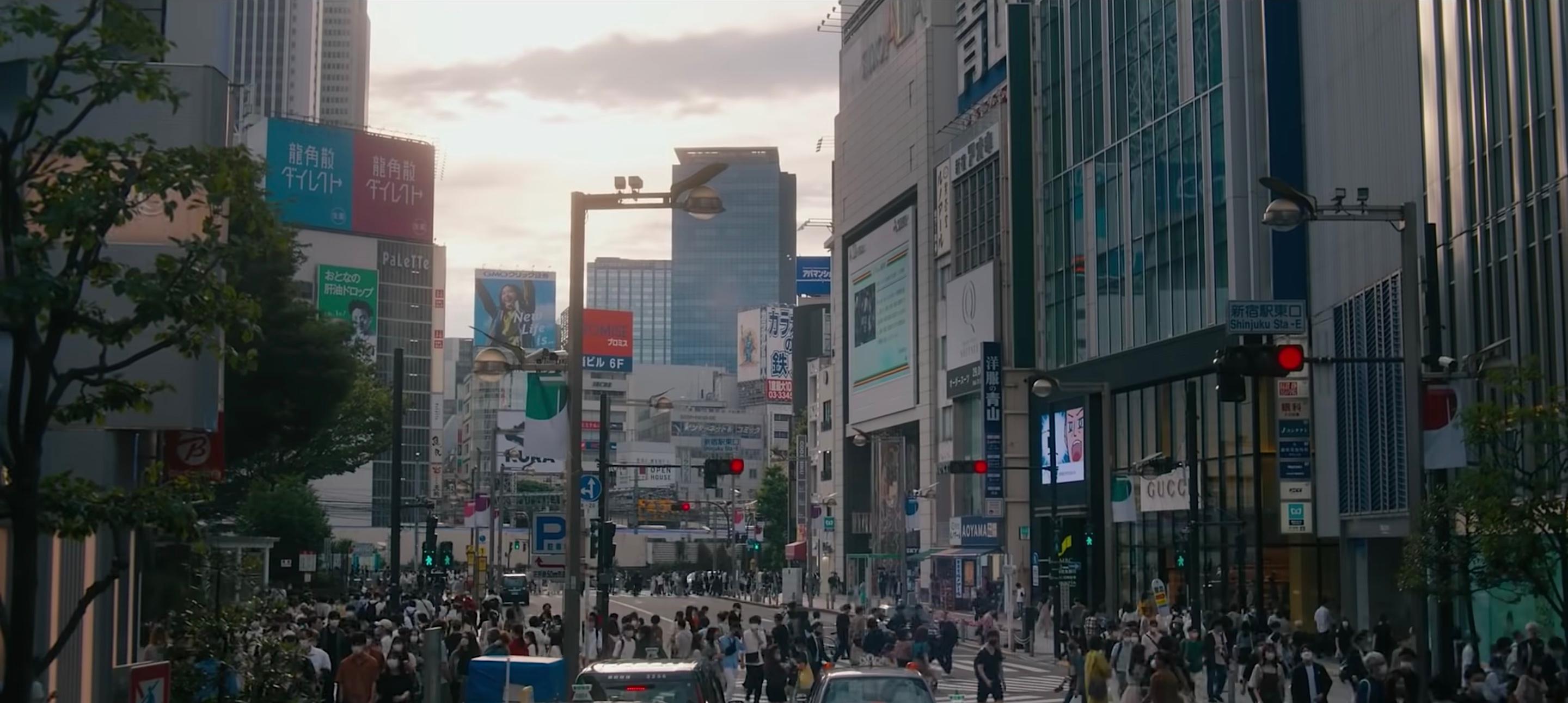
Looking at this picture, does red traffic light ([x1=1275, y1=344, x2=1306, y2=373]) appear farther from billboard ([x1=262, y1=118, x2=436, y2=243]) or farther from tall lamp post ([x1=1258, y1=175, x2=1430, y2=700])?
billboard ([x1=262, y1=118, x2=436, y2=243])

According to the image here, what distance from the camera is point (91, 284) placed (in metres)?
10.3

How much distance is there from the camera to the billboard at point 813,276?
5871 inches

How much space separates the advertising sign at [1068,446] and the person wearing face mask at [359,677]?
154 feet

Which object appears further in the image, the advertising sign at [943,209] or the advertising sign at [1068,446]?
the advertising sign at [943,209]

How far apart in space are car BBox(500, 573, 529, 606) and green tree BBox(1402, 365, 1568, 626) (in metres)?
57.3

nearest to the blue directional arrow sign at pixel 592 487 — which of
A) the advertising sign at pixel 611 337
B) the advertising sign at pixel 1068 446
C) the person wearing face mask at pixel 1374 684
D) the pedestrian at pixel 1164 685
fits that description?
the pedestrian at pixel 1164 685

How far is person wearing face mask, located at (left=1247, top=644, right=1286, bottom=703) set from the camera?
979 inches

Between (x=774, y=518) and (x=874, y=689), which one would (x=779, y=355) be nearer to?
(x=774, y=518)

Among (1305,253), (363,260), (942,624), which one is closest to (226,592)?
(942,624)

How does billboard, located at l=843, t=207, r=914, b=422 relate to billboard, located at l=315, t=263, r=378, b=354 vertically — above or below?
below

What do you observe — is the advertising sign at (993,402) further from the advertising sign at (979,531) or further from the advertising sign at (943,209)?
the advertising sign at (943,209)

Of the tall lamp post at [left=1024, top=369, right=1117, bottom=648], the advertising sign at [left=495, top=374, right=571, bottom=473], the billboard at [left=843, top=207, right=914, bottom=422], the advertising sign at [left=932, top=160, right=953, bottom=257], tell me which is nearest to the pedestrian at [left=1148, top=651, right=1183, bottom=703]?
the advertising sign at [left=495, top=374, right=571, bottom=473]

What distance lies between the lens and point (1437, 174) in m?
37.0

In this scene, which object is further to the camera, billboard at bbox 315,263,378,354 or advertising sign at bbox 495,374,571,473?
billboard at bbox 315,263,378,354
